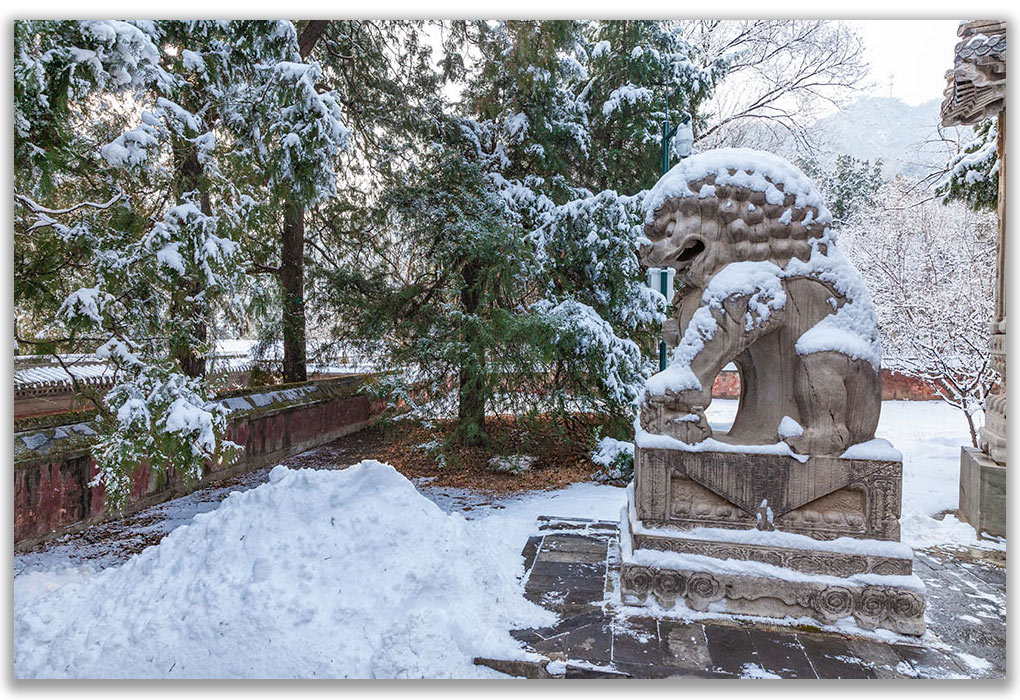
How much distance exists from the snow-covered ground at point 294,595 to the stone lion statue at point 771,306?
145 cm

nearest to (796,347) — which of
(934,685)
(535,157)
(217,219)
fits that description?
(934,685)

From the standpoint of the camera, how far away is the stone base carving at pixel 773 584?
3.09 meters

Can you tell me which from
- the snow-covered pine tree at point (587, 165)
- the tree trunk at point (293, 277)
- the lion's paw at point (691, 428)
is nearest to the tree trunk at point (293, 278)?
the tree trunk at point (293, 277)

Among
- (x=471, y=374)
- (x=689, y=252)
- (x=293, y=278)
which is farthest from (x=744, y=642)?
(x=293, y=278)

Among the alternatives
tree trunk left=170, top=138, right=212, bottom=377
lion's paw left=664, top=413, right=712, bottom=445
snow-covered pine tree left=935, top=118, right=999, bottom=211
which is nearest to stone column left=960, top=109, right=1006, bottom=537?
snow-covered pine tree left=935, top=118, right=999, bottom=211

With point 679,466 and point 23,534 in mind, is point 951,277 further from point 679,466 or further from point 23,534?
point 23,534

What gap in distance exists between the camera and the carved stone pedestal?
3.12 meters

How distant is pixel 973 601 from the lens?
11.4ft

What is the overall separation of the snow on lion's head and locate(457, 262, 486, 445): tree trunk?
10.6 ft

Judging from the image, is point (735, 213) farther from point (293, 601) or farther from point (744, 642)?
point (293, 601)

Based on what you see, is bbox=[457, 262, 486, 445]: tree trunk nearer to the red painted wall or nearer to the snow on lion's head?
the red painted wall

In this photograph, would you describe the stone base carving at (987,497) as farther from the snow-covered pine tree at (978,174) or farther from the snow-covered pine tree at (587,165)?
the snow-covered pine tree at (587,165)

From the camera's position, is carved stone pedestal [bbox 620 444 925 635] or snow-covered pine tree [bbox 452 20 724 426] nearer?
carved stone pedestal [bbox 620 444 925 635]

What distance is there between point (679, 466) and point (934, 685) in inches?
57.8
